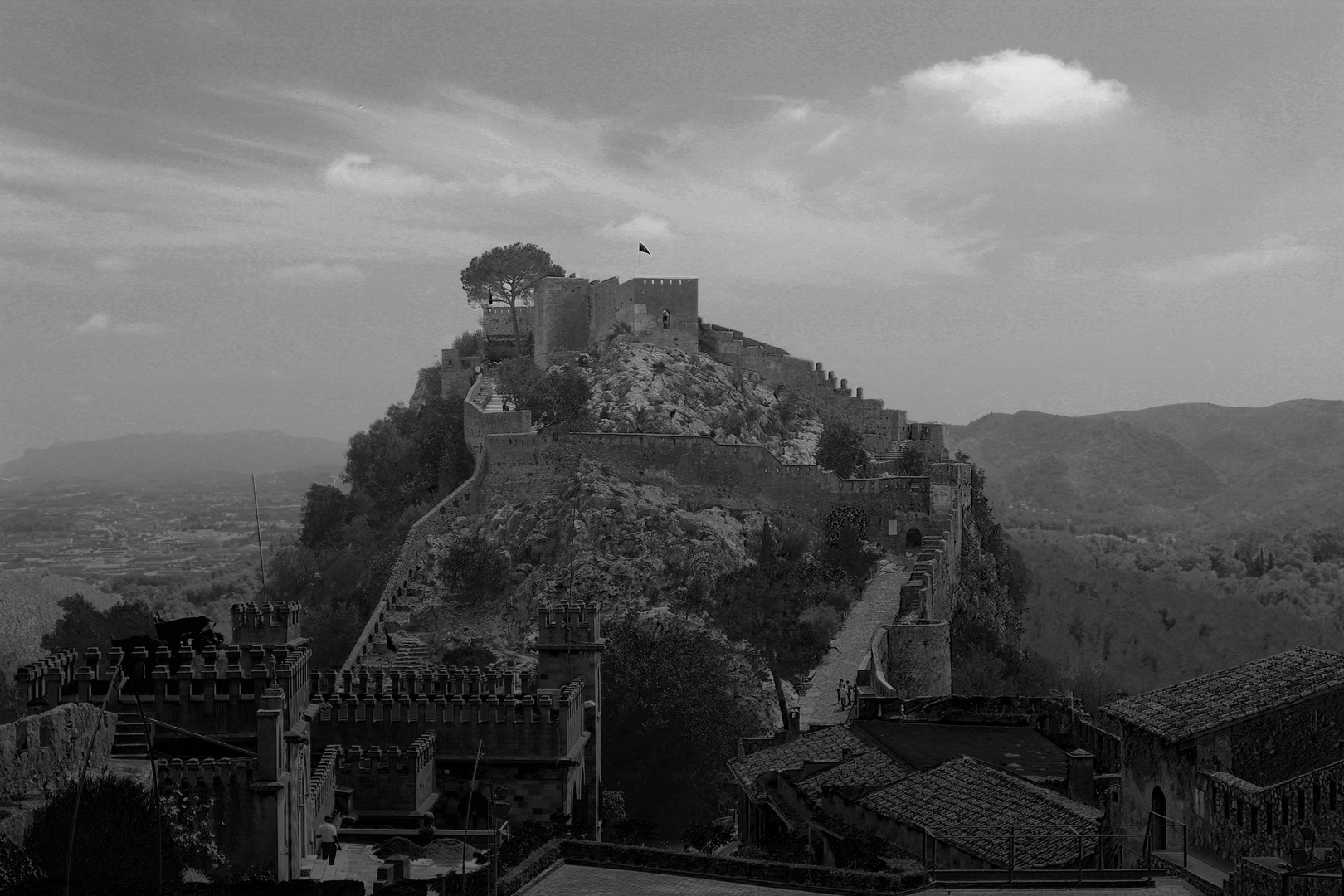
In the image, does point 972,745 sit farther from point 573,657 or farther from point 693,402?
point 693,402

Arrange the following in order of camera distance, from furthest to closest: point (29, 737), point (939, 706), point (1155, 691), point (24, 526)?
1. point (24, 526)
2. point (939, 706)
3. point (1155, 691)
4. point (29, 737)

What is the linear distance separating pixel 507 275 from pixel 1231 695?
190ft

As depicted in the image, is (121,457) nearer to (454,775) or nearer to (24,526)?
(24,526)

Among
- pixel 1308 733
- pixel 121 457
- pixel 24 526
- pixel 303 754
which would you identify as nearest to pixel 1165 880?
pixel 1308 733

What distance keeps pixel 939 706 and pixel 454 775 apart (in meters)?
7.33

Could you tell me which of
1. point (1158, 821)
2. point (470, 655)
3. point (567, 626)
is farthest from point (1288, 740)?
point (470, 655)

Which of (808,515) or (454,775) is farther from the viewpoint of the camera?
(808,515)

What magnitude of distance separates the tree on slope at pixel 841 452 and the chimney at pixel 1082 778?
34.2m

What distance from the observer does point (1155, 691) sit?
18547 mm

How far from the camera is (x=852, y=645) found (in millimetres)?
42375

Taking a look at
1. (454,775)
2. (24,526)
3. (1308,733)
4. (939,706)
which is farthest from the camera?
(24,526)

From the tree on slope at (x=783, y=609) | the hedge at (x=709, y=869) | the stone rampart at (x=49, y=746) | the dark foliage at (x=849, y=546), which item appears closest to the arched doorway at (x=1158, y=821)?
the hedge at (x=709, y=869)

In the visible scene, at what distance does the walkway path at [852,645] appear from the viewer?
38531 millimetres

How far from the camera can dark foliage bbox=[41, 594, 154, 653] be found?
1916 inches
